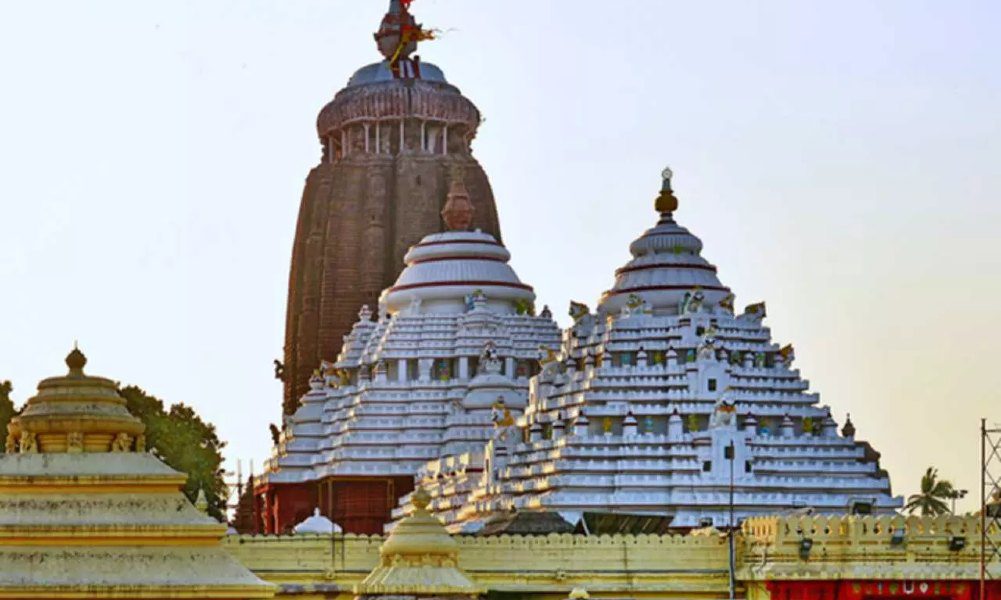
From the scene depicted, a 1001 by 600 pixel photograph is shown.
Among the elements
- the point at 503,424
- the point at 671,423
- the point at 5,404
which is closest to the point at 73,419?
the point at 671,423

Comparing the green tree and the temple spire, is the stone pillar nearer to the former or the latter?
the green tree

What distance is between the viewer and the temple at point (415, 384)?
9569 centimetres

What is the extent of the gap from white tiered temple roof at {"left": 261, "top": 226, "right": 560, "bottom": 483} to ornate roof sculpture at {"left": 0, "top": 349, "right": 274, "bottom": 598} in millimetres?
54699

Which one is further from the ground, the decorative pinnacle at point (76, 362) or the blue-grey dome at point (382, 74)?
the blue-grey dome at point (382, 74)

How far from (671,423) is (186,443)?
19640 millimetres

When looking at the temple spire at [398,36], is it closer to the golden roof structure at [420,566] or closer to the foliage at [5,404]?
the foliage at [5,404]

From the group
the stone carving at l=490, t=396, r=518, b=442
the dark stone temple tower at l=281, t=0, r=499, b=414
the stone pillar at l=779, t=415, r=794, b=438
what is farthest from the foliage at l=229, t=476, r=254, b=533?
the stone pillar at l=779, t=415, r=794, b=438

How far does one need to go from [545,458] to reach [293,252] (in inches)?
1527

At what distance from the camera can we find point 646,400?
79.2 metres

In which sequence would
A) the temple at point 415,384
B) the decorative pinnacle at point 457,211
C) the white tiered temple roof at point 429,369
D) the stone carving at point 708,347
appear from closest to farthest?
the stone carving at point 708,347, the temple at point 415,384, the white tiered temple roof at point 429,369, the decorative pinnacle at point 457,211

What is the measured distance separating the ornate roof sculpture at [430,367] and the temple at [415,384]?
0.03m

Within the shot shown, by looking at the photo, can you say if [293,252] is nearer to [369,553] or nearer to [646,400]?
[646,400]

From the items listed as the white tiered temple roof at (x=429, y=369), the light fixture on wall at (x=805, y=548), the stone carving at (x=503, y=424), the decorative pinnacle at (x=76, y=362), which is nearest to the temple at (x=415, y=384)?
the white tiered temple roof at (x=429, y=369)

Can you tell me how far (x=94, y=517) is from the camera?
3803 cm
